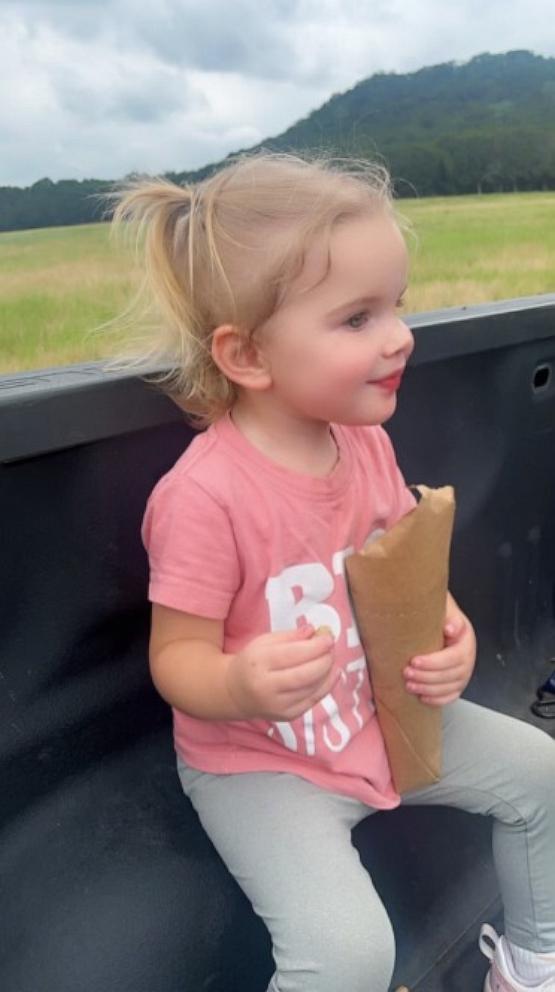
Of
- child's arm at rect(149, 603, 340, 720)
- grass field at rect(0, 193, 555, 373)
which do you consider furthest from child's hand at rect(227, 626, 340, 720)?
grass field at rect(0, 193, 555, 373)

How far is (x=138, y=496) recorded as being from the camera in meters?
1.35

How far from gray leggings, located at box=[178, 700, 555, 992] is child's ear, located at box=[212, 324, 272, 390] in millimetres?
469

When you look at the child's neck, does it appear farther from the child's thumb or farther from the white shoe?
the white shoe

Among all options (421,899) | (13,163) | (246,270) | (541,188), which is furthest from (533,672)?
(13,163)

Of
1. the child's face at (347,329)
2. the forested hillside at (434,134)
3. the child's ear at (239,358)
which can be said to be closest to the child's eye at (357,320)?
the child's face at (347,329)

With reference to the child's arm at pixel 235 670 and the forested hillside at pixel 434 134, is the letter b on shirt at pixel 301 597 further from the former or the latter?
the forested hillside at pixel 434 134

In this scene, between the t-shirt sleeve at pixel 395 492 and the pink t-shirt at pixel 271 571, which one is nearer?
the pink t-shirt at pixel 271 571

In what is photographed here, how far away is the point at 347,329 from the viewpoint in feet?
3.92

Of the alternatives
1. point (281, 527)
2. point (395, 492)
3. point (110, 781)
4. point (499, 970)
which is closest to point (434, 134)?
point (395, 492)

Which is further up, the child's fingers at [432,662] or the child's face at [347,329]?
the child's face at [347,329]

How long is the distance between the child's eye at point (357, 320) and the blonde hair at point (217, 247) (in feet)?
0.27

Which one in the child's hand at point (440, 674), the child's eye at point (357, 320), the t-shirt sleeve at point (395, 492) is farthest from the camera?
the t-shirt sleeve at point (395, 492)

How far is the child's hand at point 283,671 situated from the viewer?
1.09 m

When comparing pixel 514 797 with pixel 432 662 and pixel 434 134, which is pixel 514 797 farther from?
pixel 434 134
